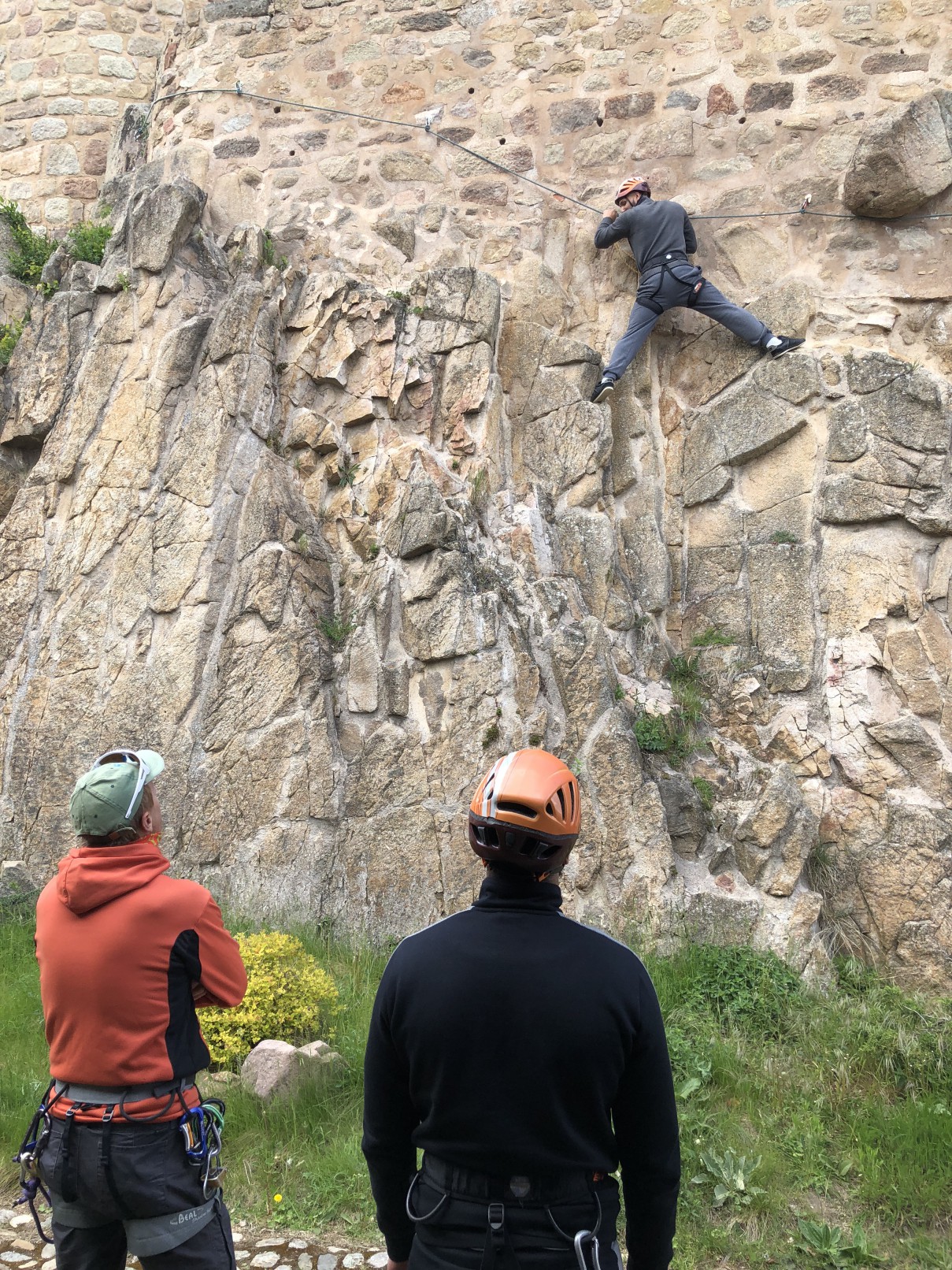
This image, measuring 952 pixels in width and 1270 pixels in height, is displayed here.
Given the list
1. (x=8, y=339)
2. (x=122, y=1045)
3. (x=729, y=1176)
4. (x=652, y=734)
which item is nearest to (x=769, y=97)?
(x=652, y=734)

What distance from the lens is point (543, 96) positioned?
780 centimetres

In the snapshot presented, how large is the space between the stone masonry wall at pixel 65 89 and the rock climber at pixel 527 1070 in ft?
31.2

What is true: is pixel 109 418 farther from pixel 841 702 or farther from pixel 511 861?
pixel 511 861

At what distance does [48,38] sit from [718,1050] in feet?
34.7

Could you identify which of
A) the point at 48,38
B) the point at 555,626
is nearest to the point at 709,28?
the point at 555,626

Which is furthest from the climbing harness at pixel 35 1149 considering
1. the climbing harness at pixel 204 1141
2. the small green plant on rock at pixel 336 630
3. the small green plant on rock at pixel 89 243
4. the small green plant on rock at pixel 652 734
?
the small green plant on rock at pixel 89 243

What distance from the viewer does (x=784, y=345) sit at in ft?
22.3

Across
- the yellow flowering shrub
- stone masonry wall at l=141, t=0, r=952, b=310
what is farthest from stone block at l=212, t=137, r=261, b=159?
the yellow flowering shrub

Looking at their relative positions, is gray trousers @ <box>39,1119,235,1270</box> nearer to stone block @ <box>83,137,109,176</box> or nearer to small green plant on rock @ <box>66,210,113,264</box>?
small green plant on rock @ <box>66,210,113,264</box>

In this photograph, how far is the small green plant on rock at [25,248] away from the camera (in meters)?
8.79

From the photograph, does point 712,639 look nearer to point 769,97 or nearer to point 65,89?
point 769,97

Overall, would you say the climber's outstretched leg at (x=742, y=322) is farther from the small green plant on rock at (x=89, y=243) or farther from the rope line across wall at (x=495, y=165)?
the small green plant on rock at (x=89, y=243)

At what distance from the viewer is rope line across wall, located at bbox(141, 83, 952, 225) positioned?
7.03m

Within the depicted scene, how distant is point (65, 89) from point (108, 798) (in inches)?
382
